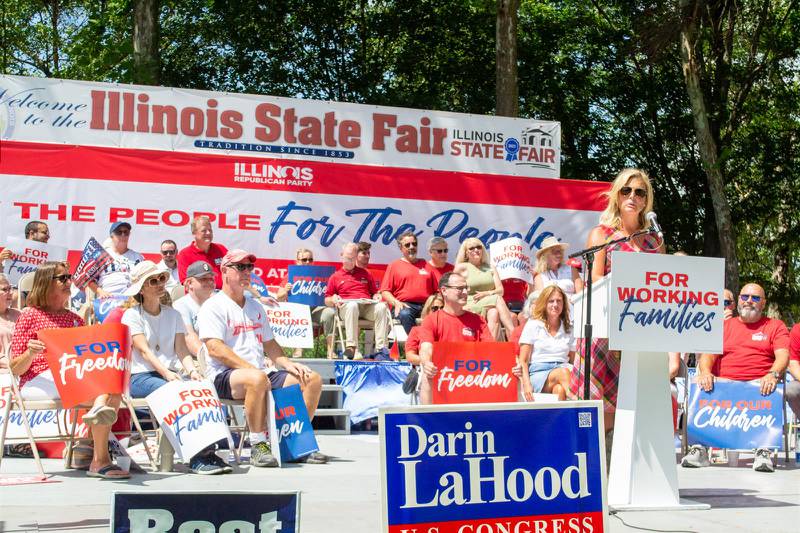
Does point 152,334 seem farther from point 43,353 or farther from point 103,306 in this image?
point 103,306

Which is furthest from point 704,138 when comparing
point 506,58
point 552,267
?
point 552,267

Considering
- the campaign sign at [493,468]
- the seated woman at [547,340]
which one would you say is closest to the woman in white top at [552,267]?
the seated woman at [547,340]

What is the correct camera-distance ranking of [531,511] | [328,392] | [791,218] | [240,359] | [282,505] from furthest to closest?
[791,218], [328,392], [240,359], [531,511], [282,505]

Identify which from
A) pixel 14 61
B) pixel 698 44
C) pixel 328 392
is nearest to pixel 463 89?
pixel 698 44

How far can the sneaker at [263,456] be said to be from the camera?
801 cm

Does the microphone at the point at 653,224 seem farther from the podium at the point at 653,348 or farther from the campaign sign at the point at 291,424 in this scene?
the campaign sign at the point at 291,424

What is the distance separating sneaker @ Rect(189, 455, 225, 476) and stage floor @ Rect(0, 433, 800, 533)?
0.22ft

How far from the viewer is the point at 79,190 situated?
13.2 metres

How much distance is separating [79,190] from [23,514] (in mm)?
8105

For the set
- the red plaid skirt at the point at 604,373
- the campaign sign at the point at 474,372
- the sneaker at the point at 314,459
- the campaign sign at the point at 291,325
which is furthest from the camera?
the campaign sign at the point at 291,325

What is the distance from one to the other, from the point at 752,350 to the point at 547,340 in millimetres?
1801

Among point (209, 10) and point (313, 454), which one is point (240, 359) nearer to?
point (313, 454)

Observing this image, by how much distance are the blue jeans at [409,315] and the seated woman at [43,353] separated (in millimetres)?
5540

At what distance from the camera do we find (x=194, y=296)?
9.66 metres
